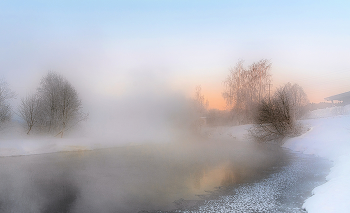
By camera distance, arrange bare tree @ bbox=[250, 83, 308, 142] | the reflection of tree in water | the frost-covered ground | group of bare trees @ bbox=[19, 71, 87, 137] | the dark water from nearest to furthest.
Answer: the frost-covered ground → the dark water → the reflection of tree in water → bare tree @ bbox=[250, 83, 308, 142] → group of bare trees @ bbox=[19, 71, 87, 137]

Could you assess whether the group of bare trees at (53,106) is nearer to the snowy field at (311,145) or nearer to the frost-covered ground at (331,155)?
the snowy field at (311,145)

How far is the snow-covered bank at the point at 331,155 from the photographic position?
7437mm

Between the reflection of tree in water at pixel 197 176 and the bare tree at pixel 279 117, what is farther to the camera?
the bare tree at pixel 279 117

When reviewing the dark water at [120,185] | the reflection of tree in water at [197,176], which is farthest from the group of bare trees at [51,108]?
the reflection of tree in water at [197,176]

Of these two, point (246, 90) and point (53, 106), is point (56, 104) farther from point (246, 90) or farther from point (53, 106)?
point (246, 90)

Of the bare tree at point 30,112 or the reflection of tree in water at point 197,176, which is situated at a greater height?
the bare tree at point 30,112

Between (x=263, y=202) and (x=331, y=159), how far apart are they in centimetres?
1249

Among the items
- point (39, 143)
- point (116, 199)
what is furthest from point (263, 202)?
point (39, 143)

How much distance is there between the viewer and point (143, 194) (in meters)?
10.2

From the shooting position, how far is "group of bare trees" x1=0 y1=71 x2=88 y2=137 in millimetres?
32966

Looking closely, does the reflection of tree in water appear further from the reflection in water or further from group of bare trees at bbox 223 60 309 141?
group of bare trees at bbox 223 60 309 141

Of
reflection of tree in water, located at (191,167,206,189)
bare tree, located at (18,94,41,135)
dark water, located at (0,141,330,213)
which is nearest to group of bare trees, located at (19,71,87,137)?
bare tree, located at (18,94,41,135)

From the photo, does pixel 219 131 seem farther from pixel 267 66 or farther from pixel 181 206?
pixel 181 206

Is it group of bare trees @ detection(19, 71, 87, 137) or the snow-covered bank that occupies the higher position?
group of bare trees @ detection(19, 71, 87, 137)
